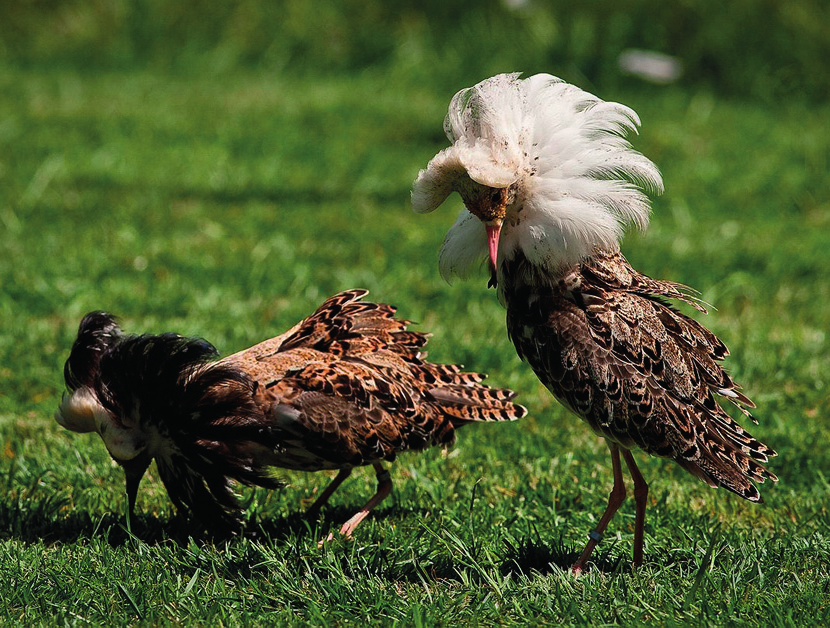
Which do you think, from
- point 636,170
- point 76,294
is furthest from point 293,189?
point 636,170

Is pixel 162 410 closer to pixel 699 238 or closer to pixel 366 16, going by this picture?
pixel 699 238

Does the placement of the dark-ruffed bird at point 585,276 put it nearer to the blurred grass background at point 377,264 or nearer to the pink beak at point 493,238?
the pink beak at point 493,238

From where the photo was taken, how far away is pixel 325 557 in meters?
4.32

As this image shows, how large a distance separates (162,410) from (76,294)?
9.77 ft

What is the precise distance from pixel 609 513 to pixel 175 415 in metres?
1.82

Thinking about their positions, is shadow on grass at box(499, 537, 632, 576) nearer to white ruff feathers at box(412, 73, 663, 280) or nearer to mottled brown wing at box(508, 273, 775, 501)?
mottled brown wing at box(508, 273, 775, 501)

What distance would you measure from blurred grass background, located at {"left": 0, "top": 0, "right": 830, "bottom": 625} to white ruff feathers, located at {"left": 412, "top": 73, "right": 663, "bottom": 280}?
578 millimetres

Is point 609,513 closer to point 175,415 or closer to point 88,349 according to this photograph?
point 175,415

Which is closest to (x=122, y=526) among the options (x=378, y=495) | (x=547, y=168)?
(x=378, y=495)

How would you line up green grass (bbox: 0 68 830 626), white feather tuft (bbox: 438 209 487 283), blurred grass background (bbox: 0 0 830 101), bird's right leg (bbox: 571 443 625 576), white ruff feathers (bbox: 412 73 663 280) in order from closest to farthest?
green grass (bbox: 0 68 830 626) < white ruff feathers (bbox: 412 73 663 280) < bird's right leg (bbox: 571 443 625 576) < white feather tuft (bbox: 438 209 487 283) < blurred grass background (bbox: 0 0 830 101)

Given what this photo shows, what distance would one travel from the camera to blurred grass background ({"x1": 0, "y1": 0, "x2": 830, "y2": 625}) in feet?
13.6

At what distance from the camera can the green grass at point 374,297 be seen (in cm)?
409

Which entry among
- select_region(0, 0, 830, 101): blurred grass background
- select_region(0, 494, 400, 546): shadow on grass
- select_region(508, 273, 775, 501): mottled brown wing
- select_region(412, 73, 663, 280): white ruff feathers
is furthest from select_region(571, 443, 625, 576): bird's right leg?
select_region(0, 0, 830, 101): blurred grass background

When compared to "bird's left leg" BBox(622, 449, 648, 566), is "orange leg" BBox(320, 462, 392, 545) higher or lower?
lower
